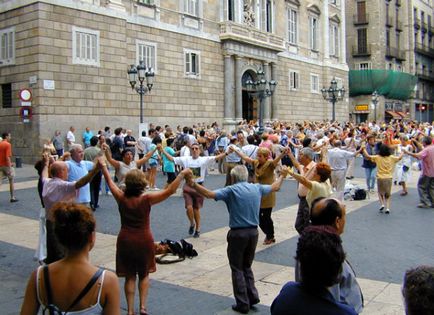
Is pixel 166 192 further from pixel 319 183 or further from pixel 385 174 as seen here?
pixel 385 174

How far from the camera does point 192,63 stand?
26953 mm

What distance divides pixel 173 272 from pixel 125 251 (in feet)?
6.49

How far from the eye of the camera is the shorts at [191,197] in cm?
893

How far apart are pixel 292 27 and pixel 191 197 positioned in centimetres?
2984

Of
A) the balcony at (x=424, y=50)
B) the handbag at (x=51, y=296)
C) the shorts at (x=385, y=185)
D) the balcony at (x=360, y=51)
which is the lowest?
the shorts at (x=385, y=185)

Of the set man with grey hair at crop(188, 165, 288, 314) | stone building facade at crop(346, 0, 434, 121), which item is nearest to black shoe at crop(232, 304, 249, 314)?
man with grey hair at crop(188, 165, 288, 314)

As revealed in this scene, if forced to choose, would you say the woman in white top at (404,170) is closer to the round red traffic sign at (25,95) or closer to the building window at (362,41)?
the round red traffic sign at (25,95)

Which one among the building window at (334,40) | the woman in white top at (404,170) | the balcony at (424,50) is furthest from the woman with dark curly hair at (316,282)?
the balcony at (424,50)

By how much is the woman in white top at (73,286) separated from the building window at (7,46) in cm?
2016

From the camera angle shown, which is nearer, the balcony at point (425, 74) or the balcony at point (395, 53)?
the balcony at point (395, 53)

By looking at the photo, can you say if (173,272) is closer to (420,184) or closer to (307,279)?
(307,279)

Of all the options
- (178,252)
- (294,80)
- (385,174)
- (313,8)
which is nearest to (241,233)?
(178,252)

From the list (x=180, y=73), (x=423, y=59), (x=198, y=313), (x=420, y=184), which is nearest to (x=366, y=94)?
(x=423, y=59)

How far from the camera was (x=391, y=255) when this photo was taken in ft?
25.5
